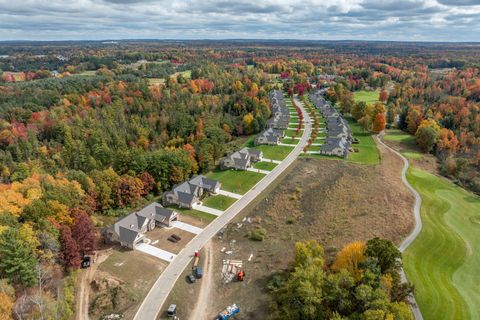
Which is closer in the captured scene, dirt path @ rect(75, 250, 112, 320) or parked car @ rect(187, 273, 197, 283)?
dirt path @ rect(75, 250, 112, 320)

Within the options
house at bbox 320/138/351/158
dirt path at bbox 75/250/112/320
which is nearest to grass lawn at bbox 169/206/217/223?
dirt path at bbox 75/250/112/320

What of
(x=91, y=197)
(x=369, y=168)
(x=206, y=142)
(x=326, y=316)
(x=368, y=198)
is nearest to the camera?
(x=326, y=316)

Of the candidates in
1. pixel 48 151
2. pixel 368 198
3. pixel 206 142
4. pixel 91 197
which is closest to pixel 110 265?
pixel 91 197

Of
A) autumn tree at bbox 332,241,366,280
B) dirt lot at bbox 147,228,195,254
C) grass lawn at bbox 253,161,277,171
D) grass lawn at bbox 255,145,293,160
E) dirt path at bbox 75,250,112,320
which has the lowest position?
dirt path at bbox 75,250,112,320

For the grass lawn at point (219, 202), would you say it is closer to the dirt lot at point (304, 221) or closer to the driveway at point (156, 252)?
the dirt lot at point (304, 221)

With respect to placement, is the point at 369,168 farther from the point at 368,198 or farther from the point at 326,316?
the point at 326,316

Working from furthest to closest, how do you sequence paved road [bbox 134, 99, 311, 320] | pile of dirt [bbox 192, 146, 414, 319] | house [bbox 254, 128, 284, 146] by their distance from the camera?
Answer: house [bbox 254, 128, 284, 146] < pile of dirt [bbox 192, 146, 414, 319] < paved road [bbox 134, 99, 311, 320]

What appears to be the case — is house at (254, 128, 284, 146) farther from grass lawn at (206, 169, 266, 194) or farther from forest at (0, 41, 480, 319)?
grass lawn at (206, 169, 266, 194)
